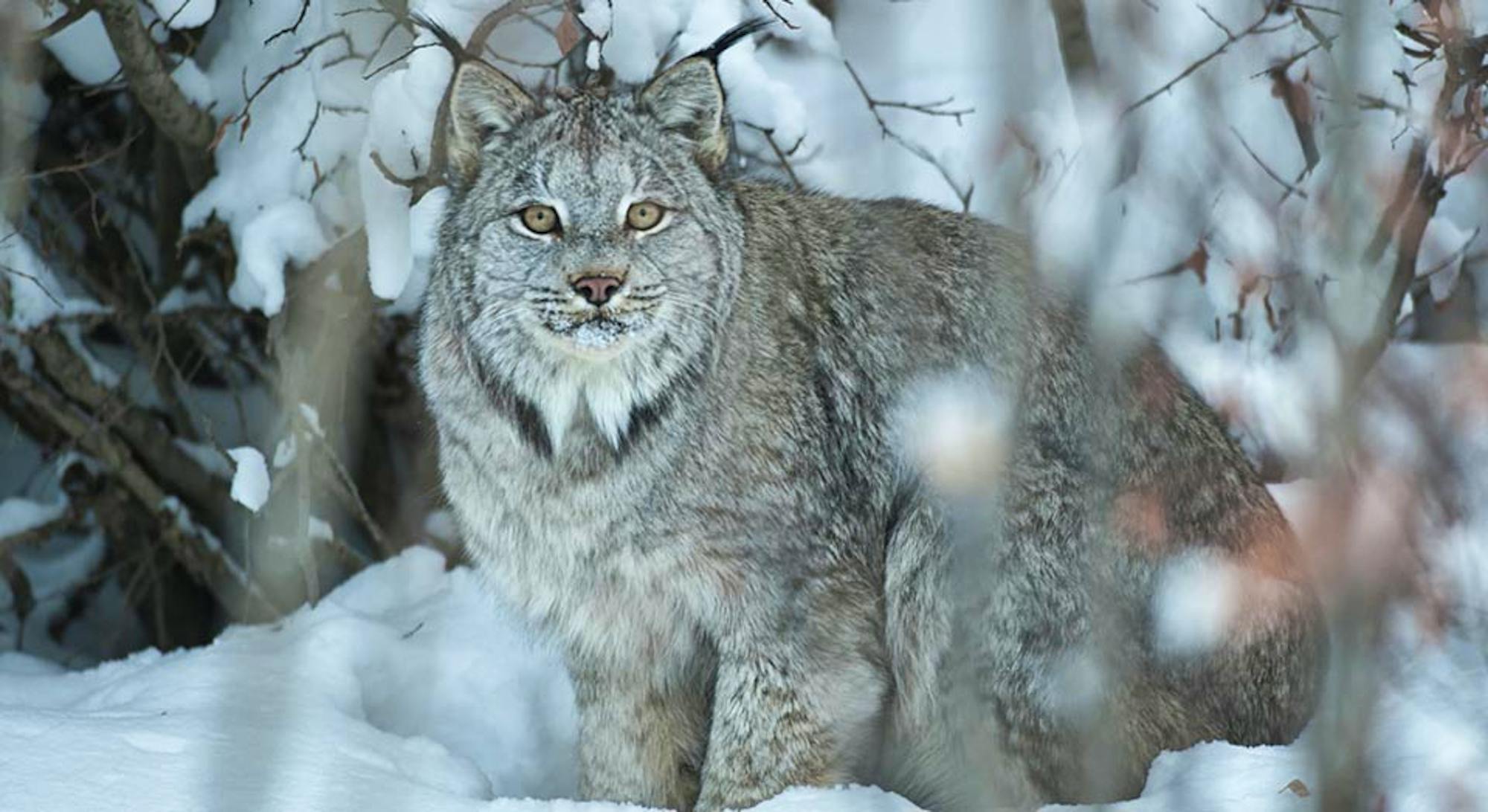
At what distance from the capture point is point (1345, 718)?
5.72 ft

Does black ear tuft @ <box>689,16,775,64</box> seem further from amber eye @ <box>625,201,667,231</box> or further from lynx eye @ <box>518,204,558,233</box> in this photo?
lynx eye @ <box>518,204,558,233</box>

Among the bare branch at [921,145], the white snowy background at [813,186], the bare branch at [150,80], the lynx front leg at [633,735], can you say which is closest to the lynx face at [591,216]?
the white snowy background at [813,186]

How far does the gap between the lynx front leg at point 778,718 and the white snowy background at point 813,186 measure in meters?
0.27

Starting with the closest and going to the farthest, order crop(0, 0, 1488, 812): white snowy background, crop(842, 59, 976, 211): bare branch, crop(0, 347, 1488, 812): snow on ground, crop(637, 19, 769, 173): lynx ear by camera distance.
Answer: crop(0, 347, 1488, 812): snow on ground, crop(0, 0, 1488, 812): white snowy background, crop(637, 19, 769, 173): lynx ear, crop(842, 59, 976, 211): bare branch

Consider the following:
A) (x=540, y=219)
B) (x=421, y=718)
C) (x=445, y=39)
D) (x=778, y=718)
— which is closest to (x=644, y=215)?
(x=540, y=219)

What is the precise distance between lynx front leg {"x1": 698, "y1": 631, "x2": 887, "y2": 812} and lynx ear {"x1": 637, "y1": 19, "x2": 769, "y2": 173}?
1.10 meters

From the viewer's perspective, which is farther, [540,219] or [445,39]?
[445,39]

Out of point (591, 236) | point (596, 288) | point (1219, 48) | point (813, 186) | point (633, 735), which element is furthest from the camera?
point (813, 186)

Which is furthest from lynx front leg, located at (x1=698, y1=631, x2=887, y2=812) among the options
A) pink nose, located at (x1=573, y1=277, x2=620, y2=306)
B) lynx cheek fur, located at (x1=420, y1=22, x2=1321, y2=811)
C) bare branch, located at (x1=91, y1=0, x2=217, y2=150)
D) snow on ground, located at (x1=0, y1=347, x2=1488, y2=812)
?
bare branch, located at (x1=91, y1=0, x2=217, y2=150)

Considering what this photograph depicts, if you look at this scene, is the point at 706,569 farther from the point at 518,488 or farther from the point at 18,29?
the point at 18,29

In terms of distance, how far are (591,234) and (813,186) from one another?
4.09 feet

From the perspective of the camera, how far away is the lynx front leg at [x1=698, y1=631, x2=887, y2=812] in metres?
4.29

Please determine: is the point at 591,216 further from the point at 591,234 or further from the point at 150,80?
the point at 150,80

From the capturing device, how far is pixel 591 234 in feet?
13.8
